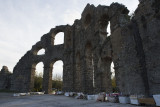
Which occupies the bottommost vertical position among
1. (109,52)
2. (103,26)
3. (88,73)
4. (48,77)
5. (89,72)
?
(48,77)

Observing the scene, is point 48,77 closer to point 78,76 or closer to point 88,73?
point 78,76

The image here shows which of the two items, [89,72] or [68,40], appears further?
[68,40]

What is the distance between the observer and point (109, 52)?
10.1 m

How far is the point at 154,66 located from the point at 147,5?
311cm

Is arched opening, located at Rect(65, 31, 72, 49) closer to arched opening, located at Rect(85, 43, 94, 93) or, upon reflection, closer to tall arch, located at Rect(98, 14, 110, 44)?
arched opening, located at Rect(85, 43, 94, 93)

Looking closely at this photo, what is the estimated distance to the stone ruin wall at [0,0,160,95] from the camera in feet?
21.8

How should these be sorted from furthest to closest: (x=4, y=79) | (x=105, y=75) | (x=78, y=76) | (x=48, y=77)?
(x=4, y=79), (x=48, y=77), (x=78, y=76), (x=105, y=75)

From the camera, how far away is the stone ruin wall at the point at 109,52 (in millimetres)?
6646

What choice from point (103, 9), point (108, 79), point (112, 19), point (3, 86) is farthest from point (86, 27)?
point (3, 86)

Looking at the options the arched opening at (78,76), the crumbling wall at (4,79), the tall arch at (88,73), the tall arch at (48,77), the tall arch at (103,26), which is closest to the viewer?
the tall arch at (103,26)

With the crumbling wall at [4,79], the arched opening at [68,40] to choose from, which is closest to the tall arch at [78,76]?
the arched opening at [68,40]

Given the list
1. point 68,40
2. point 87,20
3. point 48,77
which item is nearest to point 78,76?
point 48,77

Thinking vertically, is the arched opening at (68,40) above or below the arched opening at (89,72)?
above

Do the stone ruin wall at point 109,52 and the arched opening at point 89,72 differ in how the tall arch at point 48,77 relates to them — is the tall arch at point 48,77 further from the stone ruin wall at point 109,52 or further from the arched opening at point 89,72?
the arched opening at point 89,72
